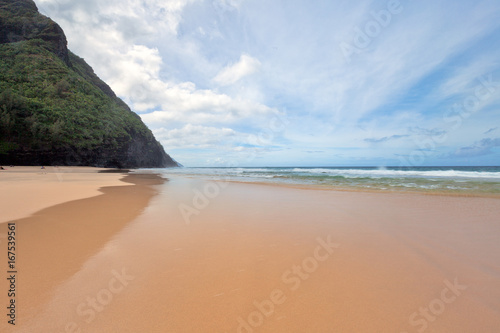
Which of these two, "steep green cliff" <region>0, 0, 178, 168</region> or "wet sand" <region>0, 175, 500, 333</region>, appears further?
"steep green cliff" <region>0, 0, 178, 168</region>

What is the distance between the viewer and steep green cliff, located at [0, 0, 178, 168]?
36.4 m

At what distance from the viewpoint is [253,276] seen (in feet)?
8.63

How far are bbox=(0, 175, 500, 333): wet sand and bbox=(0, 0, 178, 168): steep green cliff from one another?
4756 centimetres

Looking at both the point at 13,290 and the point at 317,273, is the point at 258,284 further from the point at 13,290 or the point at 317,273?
the point at 13,290

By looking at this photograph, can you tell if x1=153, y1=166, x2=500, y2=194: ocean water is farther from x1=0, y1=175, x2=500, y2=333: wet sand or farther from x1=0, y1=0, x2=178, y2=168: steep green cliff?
x1=0, y1=0, x2=178, y2=168: steep green cliff

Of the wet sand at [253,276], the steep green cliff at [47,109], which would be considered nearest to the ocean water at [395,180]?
the wet sand at [253,276]

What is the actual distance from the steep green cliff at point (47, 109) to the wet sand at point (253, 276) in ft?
156

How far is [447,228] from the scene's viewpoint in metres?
4.80

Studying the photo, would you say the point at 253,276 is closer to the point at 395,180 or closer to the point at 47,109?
the point at 395,180

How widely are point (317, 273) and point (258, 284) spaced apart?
858 mm

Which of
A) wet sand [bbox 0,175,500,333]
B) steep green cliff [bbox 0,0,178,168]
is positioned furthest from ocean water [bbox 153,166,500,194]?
steep green cliff [bbox 0,0,178,168]

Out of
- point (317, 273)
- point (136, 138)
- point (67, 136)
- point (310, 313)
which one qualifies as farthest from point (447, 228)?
point (136, 138)

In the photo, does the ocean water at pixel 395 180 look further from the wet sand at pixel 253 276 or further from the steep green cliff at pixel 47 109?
the steep green cliff at pixel 47 109

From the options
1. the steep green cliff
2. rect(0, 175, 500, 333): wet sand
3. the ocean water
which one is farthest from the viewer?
the steep green cliff
